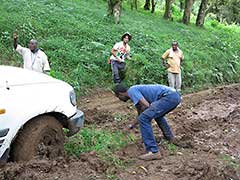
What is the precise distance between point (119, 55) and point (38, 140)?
22.2 feet

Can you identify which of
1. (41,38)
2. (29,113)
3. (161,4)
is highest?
(29,113)

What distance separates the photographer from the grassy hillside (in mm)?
13719

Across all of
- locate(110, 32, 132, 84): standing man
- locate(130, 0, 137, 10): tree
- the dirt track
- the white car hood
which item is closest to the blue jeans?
the dirt track

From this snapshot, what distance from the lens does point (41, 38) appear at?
49.0 ft

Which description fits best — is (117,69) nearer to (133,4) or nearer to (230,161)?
(230,161)

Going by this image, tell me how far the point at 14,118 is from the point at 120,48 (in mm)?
7211

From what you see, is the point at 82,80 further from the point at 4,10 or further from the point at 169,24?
the point at 169,24

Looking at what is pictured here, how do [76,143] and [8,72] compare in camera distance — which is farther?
[76,143]

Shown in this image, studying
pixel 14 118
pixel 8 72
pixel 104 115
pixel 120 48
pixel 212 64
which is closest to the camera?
pixel 14 118

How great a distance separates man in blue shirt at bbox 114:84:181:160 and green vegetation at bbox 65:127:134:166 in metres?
0.58

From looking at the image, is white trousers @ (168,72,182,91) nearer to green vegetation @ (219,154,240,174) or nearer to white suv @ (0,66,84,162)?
green vegetation @ (219,154,240,174)

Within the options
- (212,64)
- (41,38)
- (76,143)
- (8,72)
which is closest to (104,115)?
(76,143)

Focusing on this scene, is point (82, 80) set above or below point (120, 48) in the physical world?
below

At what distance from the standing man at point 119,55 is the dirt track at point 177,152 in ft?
1.99
